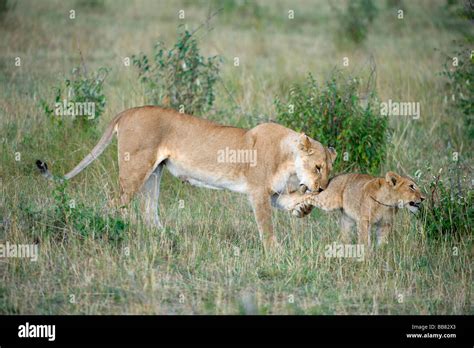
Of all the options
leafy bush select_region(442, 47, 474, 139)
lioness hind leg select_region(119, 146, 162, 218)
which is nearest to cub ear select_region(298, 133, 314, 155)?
lioness hind leg select_region(119, 146, 162, 218)

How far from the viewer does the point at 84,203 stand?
27.8 ft

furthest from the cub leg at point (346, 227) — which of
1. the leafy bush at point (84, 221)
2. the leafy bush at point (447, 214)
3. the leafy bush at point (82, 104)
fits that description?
the leafy bush at point (82, 104)

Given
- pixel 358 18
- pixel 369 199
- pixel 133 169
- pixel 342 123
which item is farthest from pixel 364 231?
pixel 358 18

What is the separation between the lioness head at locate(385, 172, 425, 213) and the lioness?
586 mm

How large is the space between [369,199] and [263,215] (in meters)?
0.97

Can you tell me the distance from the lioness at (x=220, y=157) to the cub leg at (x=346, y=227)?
0.42m

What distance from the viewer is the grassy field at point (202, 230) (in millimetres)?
6754

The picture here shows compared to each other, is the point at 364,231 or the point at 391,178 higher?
the point at 391,178

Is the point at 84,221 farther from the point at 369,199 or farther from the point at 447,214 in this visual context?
the point at 447,214

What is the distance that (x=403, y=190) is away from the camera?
794cm

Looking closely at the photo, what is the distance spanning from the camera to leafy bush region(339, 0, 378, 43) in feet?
54.3

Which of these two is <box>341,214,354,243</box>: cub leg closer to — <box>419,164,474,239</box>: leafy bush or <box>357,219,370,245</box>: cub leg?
<box>357,219,370,245</box>: cub leg

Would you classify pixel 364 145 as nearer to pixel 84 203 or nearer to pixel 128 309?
pixel 84 203

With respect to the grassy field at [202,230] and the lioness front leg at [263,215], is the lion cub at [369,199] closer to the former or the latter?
the grassy field at [202,230]
